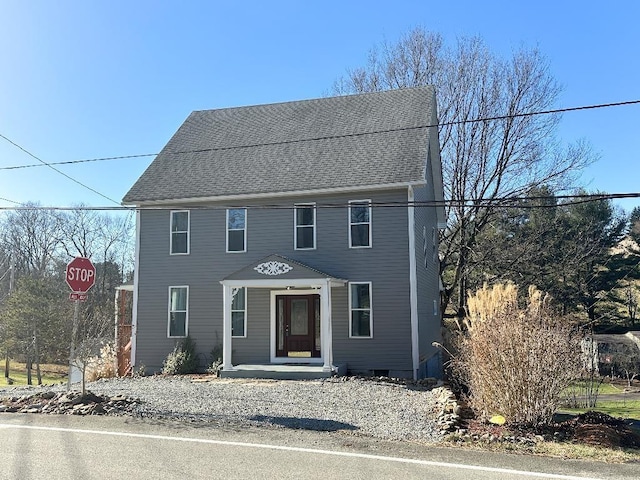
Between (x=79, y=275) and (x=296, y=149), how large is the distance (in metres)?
9.26

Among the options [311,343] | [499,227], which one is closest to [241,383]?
[311,343]

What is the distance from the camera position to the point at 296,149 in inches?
701

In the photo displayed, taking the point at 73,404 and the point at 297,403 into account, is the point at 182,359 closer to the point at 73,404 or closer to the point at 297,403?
the point at 73,404

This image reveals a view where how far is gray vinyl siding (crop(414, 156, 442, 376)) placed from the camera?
52.8ft

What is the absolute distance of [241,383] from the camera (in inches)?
528

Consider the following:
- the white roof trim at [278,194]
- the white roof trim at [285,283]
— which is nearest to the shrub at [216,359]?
the white roof trim at [285,283]

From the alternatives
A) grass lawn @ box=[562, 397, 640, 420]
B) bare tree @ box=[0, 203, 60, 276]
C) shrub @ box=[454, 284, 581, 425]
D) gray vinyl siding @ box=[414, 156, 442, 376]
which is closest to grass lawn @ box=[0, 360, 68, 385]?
bare tree @ box=[0, 203, 60, 276]

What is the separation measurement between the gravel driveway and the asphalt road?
0.76 m

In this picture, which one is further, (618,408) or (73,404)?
(618,408)

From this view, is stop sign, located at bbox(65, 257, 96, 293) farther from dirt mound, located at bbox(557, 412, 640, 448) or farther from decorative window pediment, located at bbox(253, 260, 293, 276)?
dirt mound, located at bbox(557, 412, 640, 448)

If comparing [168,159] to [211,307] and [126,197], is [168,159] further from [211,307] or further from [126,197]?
[211,307]

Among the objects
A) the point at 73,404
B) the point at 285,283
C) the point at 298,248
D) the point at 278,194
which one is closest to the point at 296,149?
the point at 278,194

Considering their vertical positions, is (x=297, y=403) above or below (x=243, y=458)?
below

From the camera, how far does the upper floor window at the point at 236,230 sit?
54.2 feet
